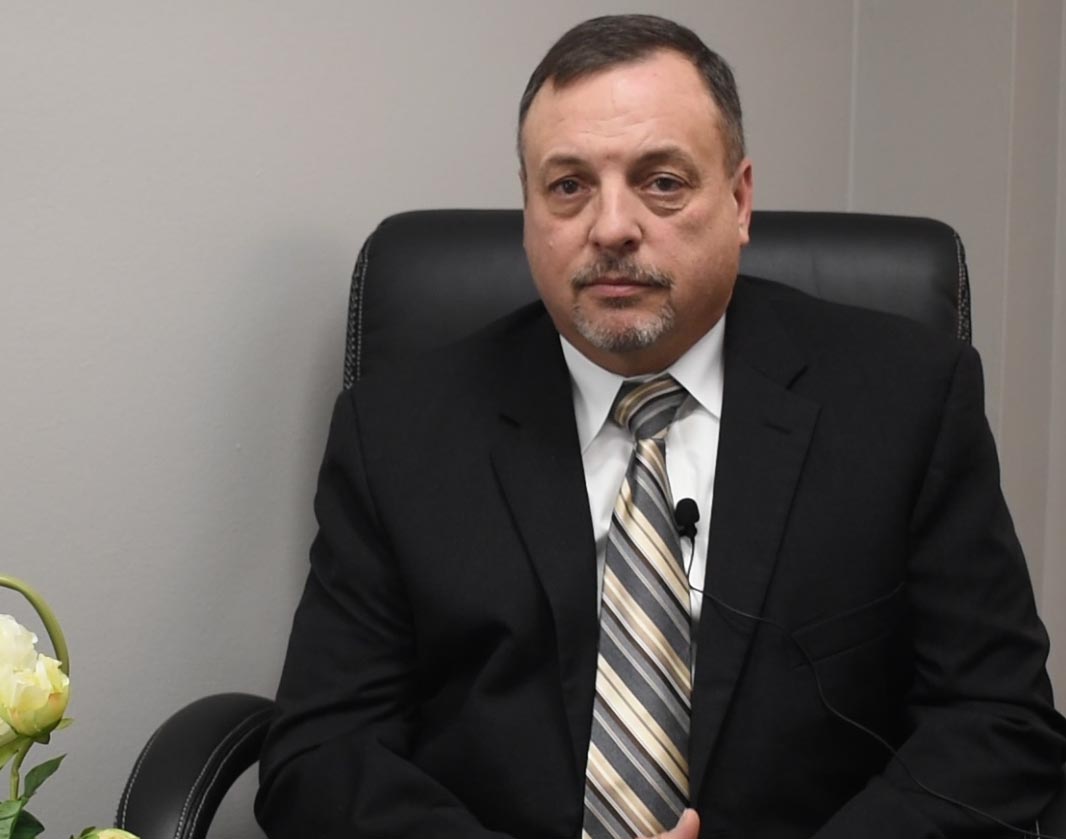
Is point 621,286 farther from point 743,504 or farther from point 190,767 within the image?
point 190,767

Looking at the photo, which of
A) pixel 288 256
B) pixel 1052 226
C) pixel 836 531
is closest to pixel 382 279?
pixel 288 256

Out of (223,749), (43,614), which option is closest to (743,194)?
(223,749)

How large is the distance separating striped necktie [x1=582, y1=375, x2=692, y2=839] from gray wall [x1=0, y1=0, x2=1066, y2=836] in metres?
0.60

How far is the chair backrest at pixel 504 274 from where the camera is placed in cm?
178

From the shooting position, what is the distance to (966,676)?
1.49 metres

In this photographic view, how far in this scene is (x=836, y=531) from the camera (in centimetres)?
151

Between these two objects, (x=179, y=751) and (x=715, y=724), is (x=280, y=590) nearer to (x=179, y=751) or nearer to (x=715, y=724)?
(x=179, y=751)

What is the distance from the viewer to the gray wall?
162cm

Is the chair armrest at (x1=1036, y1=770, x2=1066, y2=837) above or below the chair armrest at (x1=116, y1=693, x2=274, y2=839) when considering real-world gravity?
below

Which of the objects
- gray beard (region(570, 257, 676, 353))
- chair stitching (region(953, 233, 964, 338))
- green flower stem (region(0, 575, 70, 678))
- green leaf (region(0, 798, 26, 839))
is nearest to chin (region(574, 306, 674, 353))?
gray beard (region(570, 257, 676, 353))

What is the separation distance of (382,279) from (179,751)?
629 millimetres

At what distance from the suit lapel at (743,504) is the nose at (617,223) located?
0.63 ft

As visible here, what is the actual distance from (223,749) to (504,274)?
67 centimetres

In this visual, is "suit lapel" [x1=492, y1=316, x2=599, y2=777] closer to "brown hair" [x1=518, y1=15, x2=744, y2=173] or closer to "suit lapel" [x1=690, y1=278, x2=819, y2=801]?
"suit lapel" [x1=690, y1=278, x2=819, y2=801]
